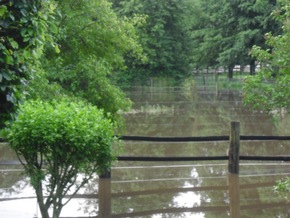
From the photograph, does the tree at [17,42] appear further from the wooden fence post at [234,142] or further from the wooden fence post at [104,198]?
the wooden fence post at [234,142]

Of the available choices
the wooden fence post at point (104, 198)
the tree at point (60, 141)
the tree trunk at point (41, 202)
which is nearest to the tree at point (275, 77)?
the tree at point (60, 141)

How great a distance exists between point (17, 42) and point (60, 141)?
84.7 inches

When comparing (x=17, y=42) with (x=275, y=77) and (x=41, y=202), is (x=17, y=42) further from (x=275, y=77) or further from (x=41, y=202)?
(x=275, y=77)

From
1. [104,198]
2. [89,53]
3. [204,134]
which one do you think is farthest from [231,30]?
[104,198]

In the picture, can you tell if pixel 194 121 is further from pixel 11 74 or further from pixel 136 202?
pixel 11 74

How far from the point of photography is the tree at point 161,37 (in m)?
49.2

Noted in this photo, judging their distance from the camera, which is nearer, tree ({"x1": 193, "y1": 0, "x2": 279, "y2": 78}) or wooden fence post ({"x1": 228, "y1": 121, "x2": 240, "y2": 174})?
wooden fence post ({"x1": 228, "y1": 121, "x2": 240, "y2": 174})

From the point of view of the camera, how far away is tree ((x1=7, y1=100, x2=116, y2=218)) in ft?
20.3

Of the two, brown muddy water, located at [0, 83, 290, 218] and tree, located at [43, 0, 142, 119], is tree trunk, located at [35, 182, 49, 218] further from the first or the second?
tree, located at [43, 0, 142, 119]

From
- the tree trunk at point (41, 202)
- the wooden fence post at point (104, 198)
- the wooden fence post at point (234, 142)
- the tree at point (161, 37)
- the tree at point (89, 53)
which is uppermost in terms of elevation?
the tree at point (161, 37)

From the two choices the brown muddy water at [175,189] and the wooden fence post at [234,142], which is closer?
the brown muddy water at [175,189]

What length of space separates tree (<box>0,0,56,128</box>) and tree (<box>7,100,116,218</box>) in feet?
5.48

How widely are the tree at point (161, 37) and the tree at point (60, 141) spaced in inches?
1608

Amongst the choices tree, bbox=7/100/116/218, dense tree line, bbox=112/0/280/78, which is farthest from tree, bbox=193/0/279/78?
tree, bbox=7/100/116/218
